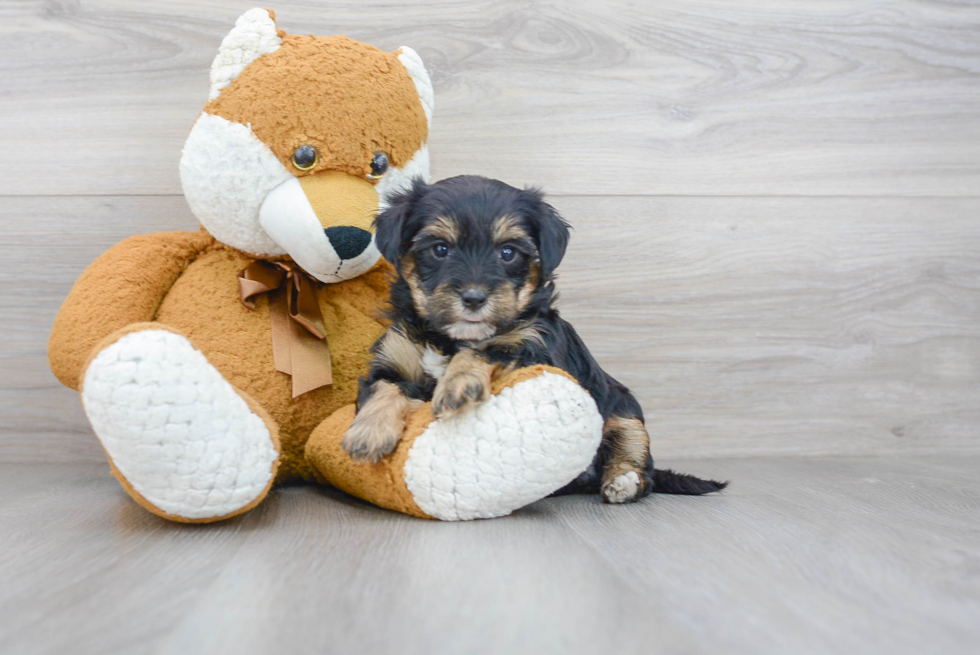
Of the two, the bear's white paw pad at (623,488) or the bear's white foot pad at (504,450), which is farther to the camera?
the bear's white paw pad at (623,488)

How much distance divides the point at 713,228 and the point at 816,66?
2.03 feet

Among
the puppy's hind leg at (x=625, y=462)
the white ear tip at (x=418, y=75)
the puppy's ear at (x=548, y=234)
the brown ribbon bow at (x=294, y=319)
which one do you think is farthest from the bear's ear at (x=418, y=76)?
the puppy's hind leg at (x=625, y=462)

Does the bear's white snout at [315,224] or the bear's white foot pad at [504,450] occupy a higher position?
the bear's white snout at [315,224]

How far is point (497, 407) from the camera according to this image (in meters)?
1.38

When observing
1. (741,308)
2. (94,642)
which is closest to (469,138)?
(741,308)

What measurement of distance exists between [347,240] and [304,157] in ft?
0.67

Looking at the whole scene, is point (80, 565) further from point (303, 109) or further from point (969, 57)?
point (969, 57)

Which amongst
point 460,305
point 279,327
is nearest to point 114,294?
point 279,327

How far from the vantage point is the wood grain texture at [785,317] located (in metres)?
2.32

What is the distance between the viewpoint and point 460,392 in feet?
4.50

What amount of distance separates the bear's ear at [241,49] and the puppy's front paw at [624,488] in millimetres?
1246

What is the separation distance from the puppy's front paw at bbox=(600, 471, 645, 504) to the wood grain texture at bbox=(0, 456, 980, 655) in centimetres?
3

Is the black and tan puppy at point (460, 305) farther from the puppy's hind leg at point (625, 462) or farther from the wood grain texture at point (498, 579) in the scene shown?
the wood grain texture at point (498, 579)

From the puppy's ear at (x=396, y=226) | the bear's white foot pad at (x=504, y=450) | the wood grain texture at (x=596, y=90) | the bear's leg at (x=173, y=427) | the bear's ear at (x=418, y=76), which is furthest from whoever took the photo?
the wood grain texture at (x=596, y=90)
